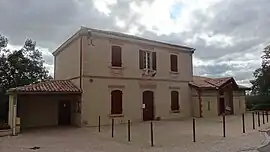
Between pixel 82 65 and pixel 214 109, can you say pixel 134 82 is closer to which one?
pixel 82 65

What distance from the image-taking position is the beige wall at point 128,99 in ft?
54.4

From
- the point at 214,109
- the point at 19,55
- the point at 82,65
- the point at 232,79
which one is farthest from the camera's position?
the point at 232,79

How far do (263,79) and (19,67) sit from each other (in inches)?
1022

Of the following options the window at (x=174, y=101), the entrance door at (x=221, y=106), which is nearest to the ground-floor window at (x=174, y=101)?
the window at (x=174, y=101)

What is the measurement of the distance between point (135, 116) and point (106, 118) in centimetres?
238

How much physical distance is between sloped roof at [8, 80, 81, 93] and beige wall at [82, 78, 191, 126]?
984 mm

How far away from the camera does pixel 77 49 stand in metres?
17.5

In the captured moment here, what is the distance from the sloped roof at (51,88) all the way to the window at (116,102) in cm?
248

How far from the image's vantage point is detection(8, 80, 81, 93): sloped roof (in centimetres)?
1427

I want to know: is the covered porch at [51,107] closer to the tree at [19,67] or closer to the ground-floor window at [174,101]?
the tree at [19,67]

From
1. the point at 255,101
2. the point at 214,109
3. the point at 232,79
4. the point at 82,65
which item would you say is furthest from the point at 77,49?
the point at 255,101

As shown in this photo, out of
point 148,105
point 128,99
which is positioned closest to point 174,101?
point 148,105

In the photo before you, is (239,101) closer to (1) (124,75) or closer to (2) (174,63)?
(2) (174,63)

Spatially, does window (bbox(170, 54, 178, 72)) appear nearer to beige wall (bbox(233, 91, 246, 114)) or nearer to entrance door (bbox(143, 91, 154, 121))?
entrance door (bbox(143, 91, 154, 121))
